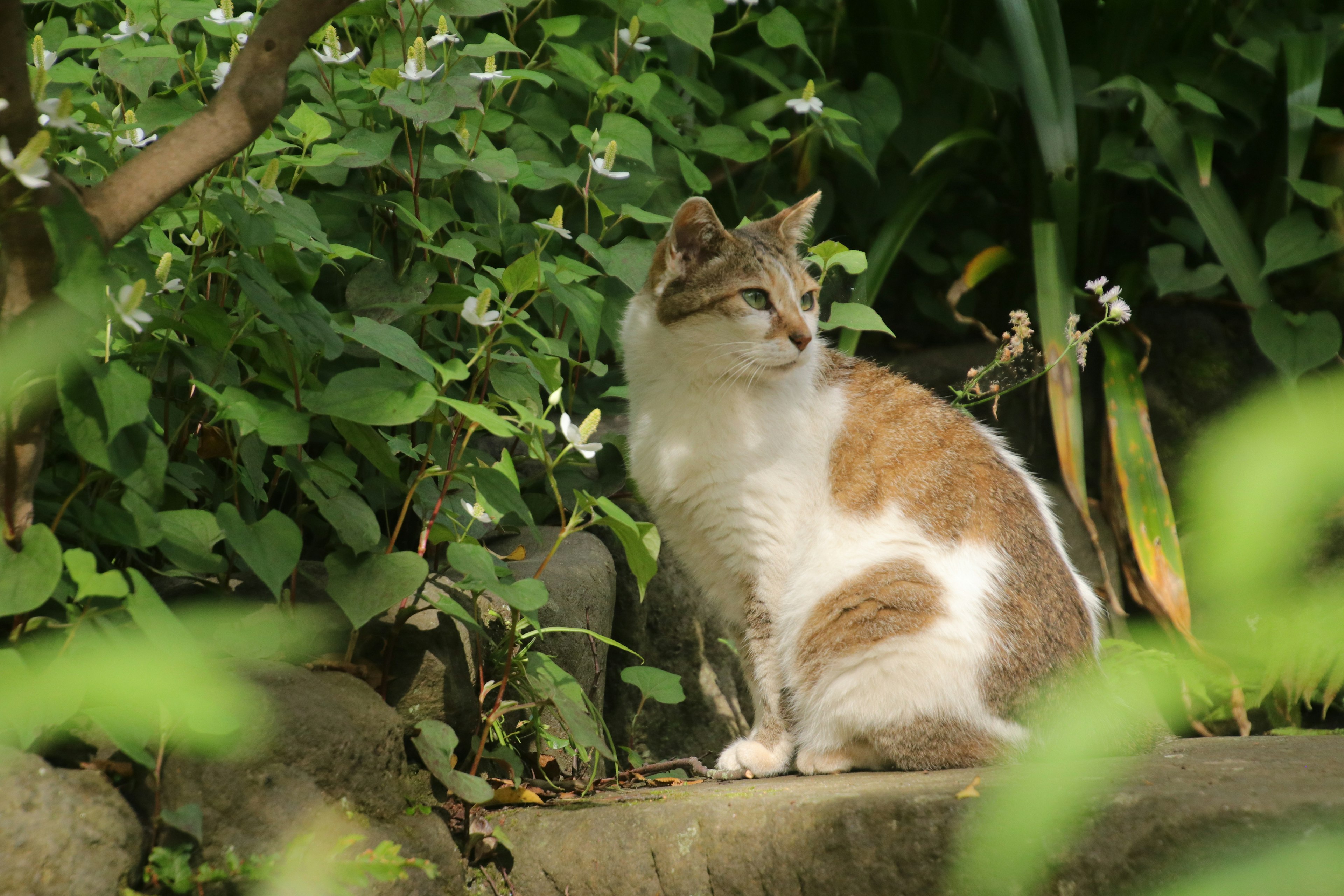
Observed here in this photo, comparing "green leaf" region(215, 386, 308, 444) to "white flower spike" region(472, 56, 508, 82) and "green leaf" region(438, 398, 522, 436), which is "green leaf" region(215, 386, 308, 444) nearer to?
"green leaf" region(438, 398, 522, 436)

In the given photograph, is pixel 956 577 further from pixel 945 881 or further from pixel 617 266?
pixel 617 266

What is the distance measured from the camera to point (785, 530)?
2.70 m

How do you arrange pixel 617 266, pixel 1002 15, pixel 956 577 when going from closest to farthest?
pixel 956 577, pixel 617 266, pixel 1002 15

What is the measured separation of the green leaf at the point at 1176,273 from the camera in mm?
3924

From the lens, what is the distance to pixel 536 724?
2.31 m

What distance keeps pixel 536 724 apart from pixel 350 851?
2.02ft

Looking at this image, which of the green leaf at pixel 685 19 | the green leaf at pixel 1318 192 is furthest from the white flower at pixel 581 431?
the green leaf at pixel 1318 192

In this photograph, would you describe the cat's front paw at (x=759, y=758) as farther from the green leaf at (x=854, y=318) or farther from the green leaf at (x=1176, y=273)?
the green leaf at (x=1176, y=273)

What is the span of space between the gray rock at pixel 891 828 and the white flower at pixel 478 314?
102 centimetres

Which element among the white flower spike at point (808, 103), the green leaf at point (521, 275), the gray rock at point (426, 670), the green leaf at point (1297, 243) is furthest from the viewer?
the green leaf at point (1297, 243)

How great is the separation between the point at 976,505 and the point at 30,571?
208cm

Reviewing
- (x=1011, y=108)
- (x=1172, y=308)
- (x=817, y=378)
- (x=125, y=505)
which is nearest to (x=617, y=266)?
(x=817, y=378)

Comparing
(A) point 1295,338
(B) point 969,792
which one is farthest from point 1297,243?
(B) point 969,792

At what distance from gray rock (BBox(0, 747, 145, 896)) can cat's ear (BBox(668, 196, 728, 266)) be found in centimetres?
192
